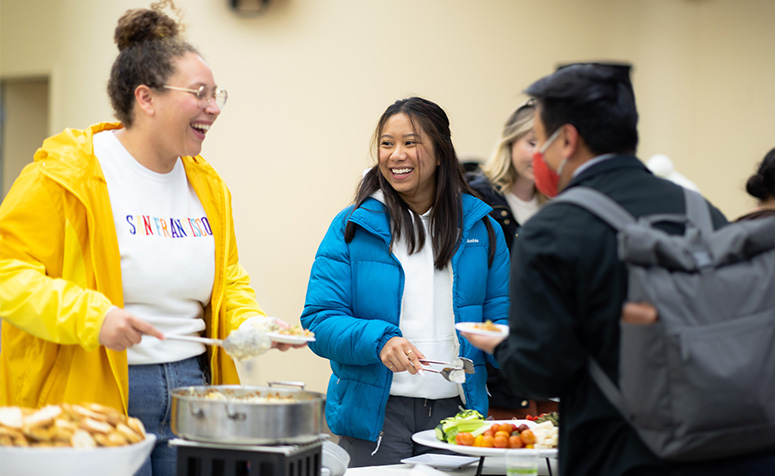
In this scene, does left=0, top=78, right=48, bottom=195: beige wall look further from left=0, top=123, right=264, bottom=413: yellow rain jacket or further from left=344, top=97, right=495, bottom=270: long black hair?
left=0, top=123, right=264, bottom=413: yellow rain jacket

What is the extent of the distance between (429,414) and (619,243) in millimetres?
1232

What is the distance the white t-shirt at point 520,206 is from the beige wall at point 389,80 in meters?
2.08

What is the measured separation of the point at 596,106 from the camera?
1.58m

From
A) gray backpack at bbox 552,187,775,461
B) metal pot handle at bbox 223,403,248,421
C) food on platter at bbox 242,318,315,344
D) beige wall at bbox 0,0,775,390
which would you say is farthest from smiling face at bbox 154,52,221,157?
beige wall at bbox 0,0,775,390

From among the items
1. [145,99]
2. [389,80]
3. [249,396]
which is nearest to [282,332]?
[249,396]

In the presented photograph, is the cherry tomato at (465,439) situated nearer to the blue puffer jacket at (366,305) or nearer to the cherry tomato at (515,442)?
the cherry tomato at (515,442)

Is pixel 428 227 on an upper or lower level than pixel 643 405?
upper

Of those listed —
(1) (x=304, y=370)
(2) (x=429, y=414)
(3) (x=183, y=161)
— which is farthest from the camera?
(1) (x=304, y=370)

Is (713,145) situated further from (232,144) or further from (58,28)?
(58,28)

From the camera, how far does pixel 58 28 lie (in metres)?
6.02

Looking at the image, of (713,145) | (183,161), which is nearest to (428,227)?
(183,161)

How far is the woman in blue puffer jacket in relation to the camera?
2459mm

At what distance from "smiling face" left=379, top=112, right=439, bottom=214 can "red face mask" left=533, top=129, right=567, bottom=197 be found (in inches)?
35.5

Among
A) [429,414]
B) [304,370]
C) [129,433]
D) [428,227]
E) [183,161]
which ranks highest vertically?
[183,161]
